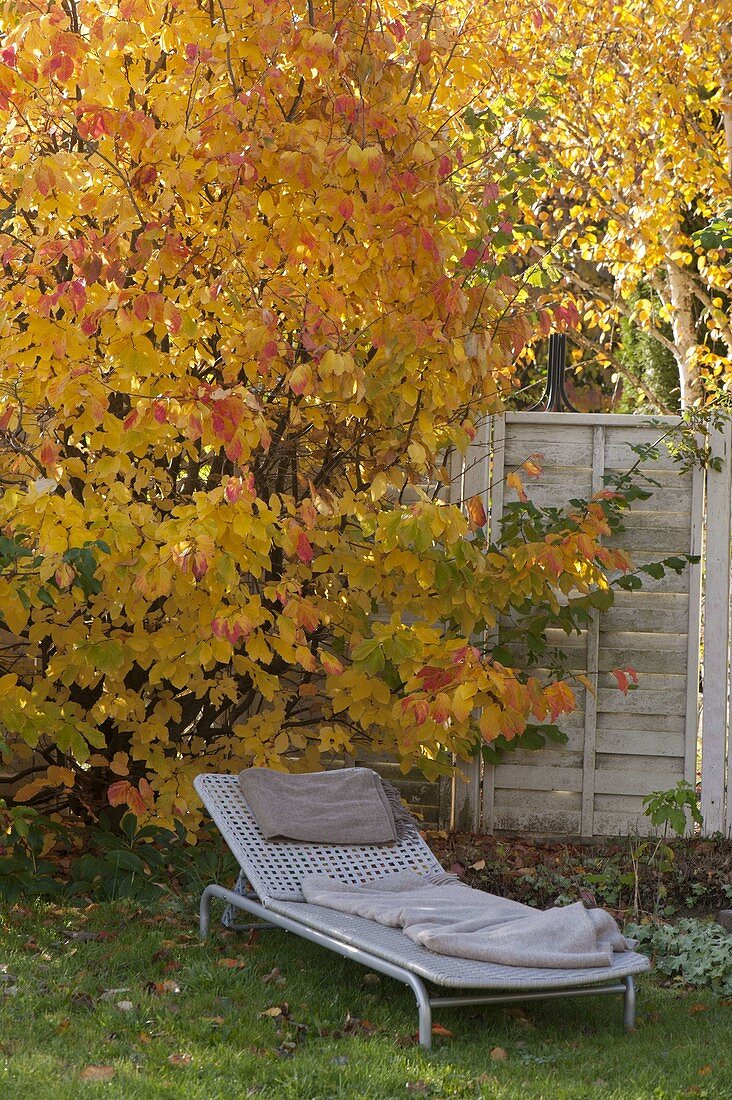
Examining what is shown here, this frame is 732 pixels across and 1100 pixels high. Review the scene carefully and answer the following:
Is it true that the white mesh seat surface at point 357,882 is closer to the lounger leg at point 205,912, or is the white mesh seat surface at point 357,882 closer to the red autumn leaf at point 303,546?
the lounger leg at point 205,912

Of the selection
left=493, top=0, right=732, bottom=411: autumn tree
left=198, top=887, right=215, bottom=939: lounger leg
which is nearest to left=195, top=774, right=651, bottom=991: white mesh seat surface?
left=198, top=887, right=215, bottom=939: lounger leg

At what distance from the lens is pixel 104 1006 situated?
2.87 m

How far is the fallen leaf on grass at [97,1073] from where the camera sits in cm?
244

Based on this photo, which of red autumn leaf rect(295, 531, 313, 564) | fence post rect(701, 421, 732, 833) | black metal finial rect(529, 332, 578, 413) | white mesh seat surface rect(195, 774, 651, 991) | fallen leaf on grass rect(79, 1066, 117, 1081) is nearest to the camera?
fallen leaf on grass rect(79, 1066, 117, 1081)

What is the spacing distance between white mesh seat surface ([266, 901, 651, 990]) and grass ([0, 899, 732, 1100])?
0.17 meters

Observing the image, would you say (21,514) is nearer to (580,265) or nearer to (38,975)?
(38,975)

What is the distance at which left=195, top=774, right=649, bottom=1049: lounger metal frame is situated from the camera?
8.96 ft

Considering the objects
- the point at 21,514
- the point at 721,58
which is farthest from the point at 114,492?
the point at 721,58

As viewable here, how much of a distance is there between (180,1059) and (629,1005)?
106 centimetres

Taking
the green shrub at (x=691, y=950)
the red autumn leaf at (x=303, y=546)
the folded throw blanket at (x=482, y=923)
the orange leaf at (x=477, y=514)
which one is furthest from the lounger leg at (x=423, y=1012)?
the orange leaf at (x=477, y=514)

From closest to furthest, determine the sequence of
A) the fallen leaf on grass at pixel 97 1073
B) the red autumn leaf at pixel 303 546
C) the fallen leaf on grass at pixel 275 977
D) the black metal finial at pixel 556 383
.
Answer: the fallen leaf on grass at pixel 97 1073 < the fallen leaf on grass at pixel 275 977 < the red autumn leaf at pixel 303 546 < the black metal finial at pixel 556 383

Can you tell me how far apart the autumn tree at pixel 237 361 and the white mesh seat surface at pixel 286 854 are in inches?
13.9

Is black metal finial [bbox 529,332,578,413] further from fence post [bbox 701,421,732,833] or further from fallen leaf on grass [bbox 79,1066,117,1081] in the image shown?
fallen leaf on grass [bbox 79,1066,117,1081]

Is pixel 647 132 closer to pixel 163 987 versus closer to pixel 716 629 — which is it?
pixel 716 629
